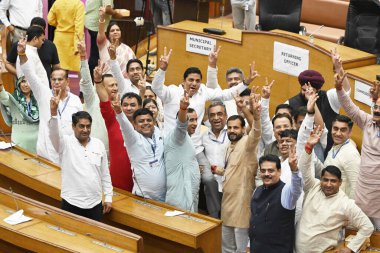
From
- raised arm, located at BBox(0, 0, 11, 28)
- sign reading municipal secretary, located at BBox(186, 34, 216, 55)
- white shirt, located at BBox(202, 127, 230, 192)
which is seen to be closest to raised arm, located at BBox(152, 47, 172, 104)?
white shirt, located at BBox(202, 127, 230, 192)

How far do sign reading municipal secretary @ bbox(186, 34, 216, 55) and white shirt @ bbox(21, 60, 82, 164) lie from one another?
206cm

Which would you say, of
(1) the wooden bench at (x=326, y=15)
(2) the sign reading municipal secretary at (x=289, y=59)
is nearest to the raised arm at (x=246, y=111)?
(2) the sign reading municipal secretary at (x=289, y=59)

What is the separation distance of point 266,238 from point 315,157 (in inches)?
25.4

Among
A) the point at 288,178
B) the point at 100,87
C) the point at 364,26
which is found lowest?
the point at 288,178

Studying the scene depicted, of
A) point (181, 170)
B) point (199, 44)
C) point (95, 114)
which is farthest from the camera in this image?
point (199, 44)

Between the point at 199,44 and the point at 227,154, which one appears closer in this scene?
the point at 227,154

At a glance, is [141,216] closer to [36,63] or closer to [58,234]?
[58,234]

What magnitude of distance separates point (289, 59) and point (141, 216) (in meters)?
2.33

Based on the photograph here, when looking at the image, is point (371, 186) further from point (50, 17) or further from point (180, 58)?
point (50, 17)

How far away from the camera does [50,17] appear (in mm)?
7609

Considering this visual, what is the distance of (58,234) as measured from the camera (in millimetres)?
4598

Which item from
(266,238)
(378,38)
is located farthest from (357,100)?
(266,238)

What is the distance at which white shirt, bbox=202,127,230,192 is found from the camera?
5270 millimetres

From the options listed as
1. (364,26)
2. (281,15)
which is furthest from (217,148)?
(281,15)
